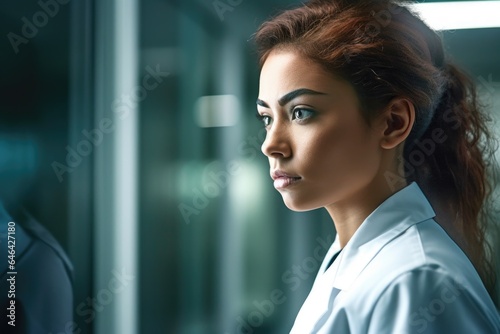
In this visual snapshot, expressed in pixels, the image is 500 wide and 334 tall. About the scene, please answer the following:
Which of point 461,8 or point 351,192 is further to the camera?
point 461,8

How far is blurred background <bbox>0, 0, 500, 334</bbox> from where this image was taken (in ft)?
4.60

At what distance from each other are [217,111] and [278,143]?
59.2 inches

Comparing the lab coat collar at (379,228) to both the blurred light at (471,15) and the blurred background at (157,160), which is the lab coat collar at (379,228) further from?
the blurred light at (471,15)

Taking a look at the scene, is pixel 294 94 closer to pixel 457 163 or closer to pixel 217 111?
pixel 457 163

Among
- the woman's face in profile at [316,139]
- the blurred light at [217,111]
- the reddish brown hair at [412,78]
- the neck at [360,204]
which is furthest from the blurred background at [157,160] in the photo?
the neck at [360,204]

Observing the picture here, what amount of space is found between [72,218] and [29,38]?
502 mm

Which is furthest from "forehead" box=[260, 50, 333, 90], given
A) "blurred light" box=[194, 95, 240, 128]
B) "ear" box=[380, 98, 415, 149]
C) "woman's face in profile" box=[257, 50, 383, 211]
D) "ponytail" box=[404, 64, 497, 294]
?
"blurred light" box=[194, 95, 240, 128]

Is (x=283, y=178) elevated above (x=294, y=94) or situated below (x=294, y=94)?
below

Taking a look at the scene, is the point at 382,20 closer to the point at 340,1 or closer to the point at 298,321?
the point at 340,1

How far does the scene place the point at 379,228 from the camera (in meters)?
0.99

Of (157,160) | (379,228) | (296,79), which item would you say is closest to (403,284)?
(379,228)

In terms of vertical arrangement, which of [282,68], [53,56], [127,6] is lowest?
[282,68]

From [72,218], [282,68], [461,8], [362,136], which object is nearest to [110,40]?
[72,218]

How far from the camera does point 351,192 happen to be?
1.01m
